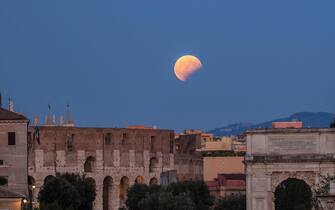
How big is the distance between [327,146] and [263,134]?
2.73 metres

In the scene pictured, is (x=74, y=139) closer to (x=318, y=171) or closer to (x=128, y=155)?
(x=128, y=155)

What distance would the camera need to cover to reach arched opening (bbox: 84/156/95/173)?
317ft

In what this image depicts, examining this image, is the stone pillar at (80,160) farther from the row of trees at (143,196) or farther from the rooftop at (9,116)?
the rooftop at (9,116)

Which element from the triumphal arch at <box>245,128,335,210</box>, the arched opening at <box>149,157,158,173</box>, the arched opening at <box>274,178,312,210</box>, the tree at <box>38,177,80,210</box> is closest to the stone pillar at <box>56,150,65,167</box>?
the arched opening at <box>149,157,158,173</box>

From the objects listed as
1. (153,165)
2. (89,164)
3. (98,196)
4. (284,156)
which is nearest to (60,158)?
(89,164)

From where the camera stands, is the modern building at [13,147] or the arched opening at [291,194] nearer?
the modern building at [13,147]

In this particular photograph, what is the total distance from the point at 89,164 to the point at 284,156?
30.8 metres

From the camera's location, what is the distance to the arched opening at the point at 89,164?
96500mm

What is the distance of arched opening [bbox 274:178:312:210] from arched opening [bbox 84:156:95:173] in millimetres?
22204

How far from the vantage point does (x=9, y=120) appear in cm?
5844

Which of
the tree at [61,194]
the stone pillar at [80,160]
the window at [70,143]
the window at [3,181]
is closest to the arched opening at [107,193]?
the stone pillar at [80,160]

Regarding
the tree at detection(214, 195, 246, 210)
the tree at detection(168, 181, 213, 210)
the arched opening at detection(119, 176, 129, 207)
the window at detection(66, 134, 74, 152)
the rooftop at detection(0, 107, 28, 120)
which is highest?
the window at detection(66, 134, 74, 152)

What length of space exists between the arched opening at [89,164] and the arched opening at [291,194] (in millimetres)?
22204

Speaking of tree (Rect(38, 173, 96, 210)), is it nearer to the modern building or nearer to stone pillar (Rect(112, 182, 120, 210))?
the modern building
